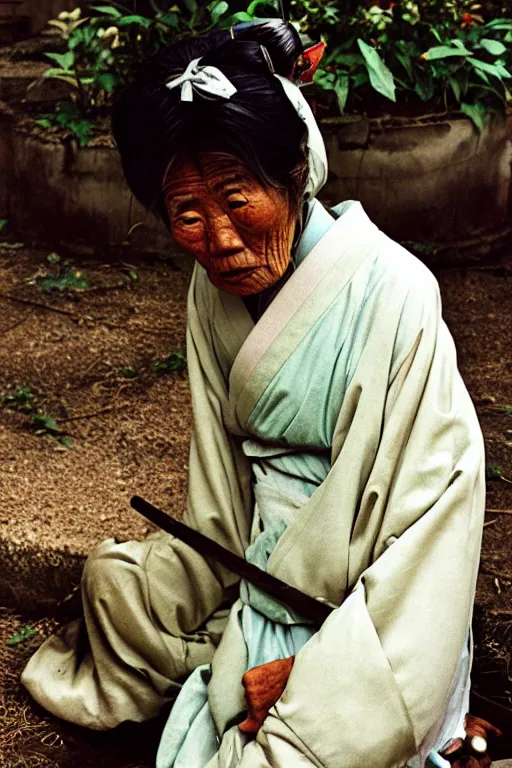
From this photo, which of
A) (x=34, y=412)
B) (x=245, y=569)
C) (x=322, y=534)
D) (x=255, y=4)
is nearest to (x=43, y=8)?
(x=255, y=4)

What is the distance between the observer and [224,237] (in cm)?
228

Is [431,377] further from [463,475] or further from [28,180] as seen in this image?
[28,180]

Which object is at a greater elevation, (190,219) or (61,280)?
(190,219)

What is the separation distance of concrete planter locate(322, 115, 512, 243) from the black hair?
11.0 feet

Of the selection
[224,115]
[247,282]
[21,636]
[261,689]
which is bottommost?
[21,636]

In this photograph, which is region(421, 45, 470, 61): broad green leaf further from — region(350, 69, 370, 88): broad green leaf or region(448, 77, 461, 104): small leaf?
region(350, 69, 370, 88): broad green leaf

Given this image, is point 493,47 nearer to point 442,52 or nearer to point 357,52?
point 442,52

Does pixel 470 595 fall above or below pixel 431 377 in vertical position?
below

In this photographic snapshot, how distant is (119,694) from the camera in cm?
288

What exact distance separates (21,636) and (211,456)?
1.27m

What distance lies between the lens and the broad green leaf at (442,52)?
218 inches

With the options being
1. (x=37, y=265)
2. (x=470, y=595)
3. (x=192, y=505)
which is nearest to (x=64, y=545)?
(x=192, y=505)

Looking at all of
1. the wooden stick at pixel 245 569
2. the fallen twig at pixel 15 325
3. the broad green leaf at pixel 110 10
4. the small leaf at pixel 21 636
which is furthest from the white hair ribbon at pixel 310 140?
the broad green leaf at pixel 110 10

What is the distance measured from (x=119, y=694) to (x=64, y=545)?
2.64 feet
